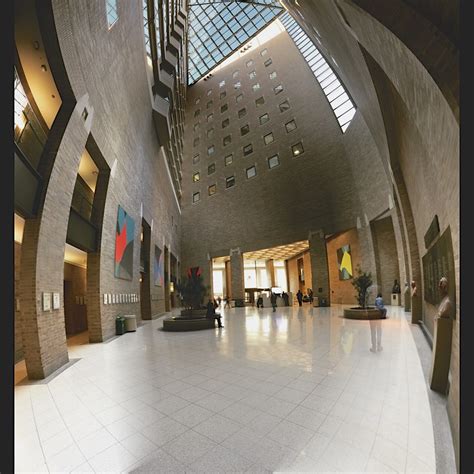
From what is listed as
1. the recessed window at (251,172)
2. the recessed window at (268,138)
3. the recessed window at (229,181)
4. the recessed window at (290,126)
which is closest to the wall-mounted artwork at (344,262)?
the recessed window at (251,172)

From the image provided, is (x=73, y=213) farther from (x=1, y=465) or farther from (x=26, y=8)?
(x=1, y=465)

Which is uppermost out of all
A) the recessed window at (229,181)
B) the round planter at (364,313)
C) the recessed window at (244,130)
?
the recessed window at (244,130)

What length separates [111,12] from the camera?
10719 mm

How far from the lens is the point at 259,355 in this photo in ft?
23.4

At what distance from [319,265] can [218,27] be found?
35897mm

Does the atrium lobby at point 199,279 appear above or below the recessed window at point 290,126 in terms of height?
below

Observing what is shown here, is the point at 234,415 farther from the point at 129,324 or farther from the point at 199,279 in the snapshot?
the point at 199,279

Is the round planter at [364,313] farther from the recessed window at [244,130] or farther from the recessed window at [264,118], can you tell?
the recessed window at [244,130]

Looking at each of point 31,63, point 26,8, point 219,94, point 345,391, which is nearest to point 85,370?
point 345,391

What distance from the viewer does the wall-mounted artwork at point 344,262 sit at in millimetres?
23000

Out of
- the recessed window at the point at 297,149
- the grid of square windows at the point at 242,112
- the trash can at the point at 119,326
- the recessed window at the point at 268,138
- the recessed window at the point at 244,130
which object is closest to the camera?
the trash can at the point at 119,326

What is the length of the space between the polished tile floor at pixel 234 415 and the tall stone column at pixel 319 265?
604 inches

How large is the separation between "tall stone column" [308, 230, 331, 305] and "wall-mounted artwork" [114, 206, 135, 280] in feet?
46.5

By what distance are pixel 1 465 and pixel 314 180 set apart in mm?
24475
